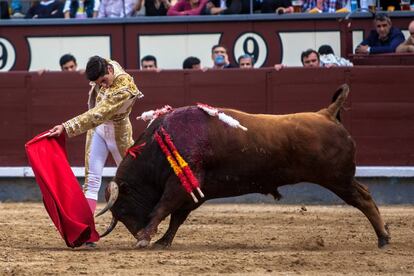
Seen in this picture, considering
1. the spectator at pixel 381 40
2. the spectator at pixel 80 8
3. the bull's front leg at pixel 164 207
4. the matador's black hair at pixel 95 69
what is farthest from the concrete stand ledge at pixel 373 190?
the matador's black hair at pixel 95 69

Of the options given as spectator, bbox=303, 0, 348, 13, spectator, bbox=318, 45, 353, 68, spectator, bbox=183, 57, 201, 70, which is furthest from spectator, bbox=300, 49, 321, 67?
spectator, bbox=183, 57, 201, 70

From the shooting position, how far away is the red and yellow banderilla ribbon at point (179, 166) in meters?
7.40

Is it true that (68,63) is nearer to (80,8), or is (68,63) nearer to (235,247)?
(80,8)

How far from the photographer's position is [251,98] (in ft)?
35.8

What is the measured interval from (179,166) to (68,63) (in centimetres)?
408

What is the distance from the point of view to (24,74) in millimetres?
11148

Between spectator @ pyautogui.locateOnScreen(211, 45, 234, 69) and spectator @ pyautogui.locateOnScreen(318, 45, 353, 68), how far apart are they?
93 centimetres

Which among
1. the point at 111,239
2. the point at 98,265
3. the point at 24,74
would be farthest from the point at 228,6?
the point at 98,265

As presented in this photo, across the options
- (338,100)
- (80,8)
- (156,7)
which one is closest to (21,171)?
(80,8)

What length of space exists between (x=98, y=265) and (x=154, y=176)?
1.14 metres

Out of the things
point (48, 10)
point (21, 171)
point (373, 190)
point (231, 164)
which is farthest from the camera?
point (48, 10)

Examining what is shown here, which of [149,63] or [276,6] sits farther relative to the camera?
[276,6]

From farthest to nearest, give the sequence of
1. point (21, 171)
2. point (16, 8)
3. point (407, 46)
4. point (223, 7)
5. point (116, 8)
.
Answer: point (16, 8)
point (116, 8)
point (223, 7)
point (21, 171)
point (407, 46)

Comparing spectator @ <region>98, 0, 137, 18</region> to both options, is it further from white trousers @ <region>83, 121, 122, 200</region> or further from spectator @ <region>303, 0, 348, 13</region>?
white trousers @ <region>83, 121, 122, 200</region>
